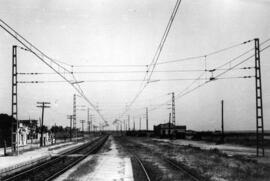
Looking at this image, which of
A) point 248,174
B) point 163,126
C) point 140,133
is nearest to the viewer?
point 248,174

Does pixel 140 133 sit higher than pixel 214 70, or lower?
lower

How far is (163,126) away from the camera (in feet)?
420

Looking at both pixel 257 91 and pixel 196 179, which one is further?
pixel 257 91

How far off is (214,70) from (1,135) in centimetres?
4324

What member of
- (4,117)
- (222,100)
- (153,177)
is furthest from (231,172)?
(4,117)

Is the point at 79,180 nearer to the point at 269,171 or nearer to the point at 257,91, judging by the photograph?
the point at 269,171

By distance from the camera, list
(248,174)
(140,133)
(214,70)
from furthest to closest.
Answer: (140,133) → (214,70) → (248,174)

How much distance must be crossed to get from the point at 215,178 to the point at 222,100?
4246cm

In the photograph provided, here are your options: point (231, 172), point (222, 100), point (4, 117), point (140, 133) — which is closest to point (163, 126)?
point (140, 133)

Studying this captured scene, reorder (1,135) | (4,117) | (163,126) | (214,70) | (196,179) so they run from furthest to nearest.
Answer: (163,126) < (4,117) < (1,135) < (214,70) < (196,179)

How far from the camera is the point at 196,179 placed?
59.3 ft

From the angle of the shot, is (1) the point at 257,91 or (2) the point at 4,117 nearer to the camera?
(1) the point at 257,91

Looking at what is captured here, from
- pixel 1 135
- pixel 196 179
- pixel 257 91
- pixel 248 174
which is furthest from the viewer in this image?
pixel 1 135

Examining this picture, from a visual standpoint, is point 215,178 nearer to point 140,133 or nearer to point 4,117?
point 4,117
